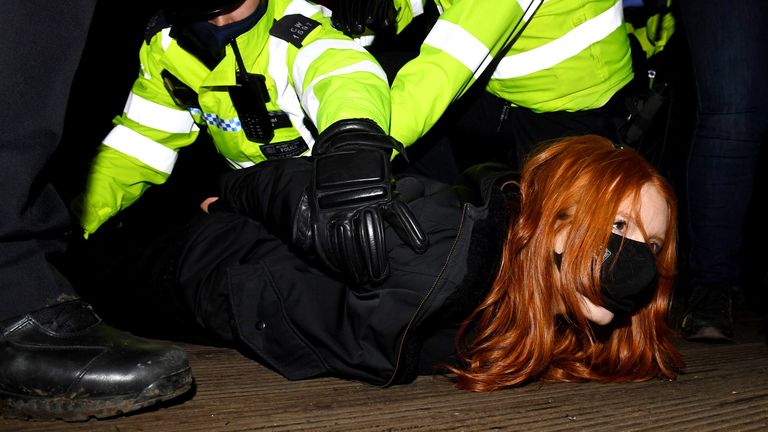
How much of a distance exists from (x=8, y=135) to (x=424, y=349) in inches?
30.5

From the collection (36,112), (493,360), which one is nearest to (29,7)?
(36,112)

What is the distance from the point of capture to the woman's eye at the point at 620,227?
4.16 ft

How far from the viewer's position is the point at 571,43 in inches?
66.6

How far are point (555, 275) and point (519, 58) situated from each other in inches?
26.4

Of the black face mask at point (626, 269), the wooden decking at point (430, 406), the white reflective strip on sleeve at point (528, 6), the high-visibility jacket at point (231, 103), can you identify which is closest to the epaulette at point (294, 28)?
the high-visibility jacket at point (231, 103)

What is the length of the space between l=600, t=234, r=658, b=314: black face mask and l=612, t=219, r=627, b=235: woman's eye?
1 centimetres

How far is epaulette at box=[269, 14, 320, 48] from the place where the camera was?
159 centimetres

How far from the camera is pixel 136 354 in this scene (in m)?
1.01

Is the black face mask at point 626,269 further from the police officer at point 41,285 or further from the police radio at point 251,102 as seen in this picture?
the police radio at point 251,102

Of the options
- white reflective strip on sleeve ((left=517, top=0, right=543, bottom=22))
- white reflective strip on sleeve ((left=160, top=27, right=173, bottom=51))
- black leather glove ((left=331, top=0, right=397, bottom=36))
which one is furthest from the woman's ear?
white reflective strip on sleeve ((left=160, top=27, right=173, bottom=51))

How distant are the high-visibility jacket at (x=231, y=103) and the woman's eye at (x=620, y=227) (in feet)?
1.51

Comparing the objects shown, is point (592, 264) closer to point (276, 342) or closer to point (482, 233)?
point (482, 233)

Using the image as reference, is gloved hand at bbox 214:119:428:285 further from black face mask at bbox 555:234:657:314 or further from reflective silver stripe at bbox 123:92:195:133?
reflective silver stripe at bbox 123:92:195:133

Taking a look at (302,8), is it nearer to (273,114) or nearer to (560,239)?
(273,114)
